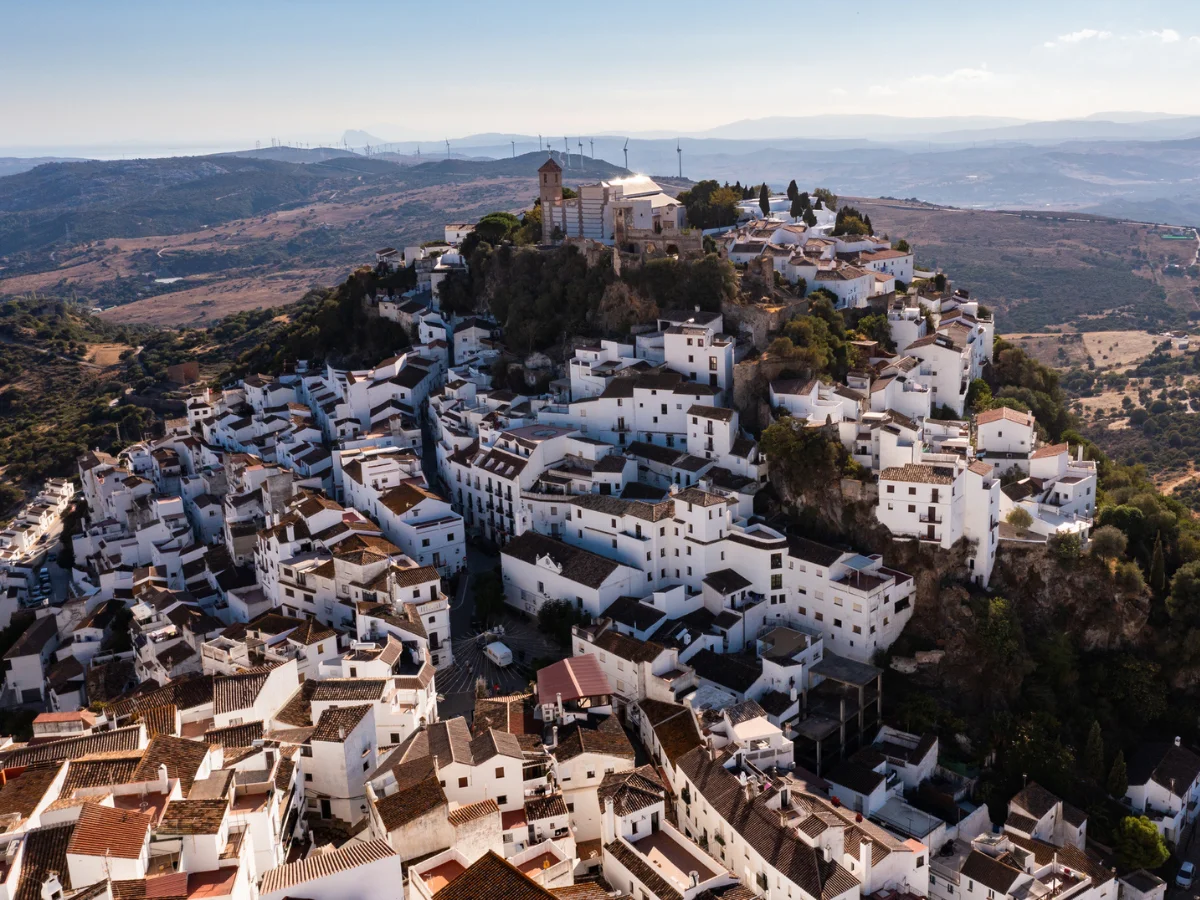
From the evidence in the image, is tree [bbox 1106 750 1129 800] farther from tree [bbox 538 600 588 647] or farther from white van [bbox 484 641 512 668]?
white van [bbox 484 641 512 668]

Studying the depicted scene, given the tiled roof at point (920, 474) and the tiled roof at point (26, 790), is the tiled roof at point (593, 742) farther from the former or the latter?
the tiled roof at point (920, 474)

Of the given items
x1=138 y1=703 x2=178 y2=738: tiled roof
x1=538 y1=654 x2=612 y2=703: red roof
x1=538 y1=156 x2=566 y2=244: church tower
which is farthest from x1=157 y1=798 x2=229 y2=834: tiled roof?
x1=538 y1=156 x2=566 y2=244: church tower

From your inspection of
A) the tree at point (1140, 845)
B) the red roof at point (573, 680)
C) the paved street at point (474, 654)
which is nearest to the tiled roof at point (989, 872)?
the tree at point (1140, 845)

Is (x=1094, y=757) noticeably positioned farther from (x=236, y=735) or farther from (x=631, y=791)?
(x=236, y=735)

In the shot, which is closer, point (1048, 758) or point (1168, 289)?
point (1048, 758)

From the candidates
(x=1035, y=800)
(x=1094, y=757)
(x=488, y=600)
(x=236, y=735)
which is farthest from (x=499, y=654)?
(x=1094, y=757)

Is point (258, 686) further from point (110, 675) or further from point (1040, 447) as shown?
point (1040, 447)

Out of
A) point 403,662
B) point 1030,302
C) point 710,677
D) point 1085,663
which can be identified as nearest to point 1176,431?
point 1030,302
